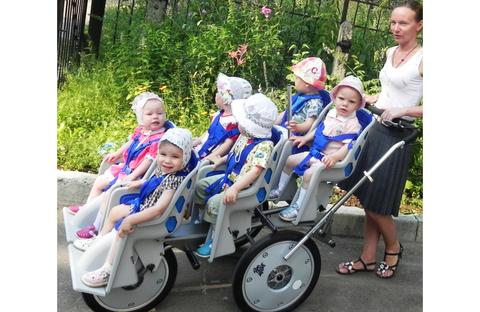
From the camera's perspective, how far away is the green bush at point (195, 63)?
19.7ft

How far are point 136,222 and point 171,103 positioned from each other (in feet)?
11.3

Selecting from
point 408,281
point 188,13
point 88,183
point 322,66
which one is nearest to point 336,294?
point 408,281

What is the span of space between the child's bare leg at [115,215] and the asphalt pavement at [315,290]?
0.56 meters

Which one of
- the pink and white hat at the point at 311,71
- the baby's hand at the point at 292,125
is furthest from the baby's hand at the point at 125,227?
the pink and white hat at the point at 311,71

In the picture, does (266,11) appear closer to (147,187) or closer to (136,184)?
(136,184)

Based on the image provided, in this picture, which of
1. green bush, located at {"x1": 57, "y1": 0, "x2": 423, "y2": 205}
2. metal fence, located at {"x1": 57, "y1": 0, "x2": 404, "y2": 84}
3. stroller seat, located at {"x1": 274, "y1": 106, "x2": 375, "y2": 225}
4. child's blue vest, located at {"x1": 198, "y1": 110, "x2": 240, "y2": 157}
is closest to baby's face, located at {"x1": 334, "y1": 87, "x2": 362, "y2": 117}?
stroller seat, located at {"x1": 274, "y1": 106, "x2": 375, "y2": 225}

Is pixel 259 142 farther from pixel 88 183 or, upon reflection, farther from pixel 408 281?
pixel 88 183

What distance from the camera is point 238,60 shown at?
20.3 feet

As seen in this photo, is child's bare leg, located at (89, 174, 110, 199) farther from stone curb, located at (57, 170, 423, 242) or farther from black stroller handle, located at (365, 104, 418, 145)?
black stroller handle, located at (365, 104, 418, 145)

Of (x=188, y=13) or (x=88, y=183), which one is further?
(x=188, y=13)

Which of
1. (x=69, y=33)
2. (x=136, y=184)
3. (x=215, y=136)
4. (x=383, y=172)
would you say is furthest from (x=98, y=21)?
(x=383, y=172)

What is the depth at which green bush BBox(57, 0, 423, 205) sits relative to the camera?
19.7 feet

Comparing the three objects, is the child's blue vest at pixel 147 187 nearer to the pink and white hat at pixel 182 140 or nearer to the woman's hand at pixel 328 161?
the pink and white hat at pixel 182 140

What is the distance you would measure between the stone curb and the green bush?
555 mm
